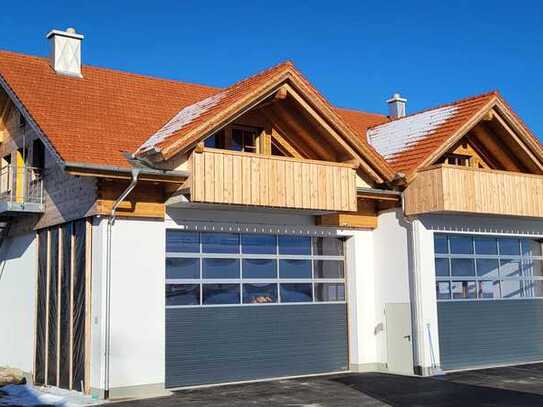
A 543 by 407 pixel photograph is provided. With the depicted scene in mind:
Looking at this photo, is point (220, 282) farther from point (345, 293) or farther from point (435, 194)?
point (435, 194)

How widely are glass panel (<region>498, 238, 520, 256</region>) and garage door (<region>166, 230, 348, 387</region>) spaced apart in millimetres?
4641

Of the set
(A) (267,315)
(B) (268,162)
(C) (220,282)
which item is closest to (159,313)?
(C) (220,282)

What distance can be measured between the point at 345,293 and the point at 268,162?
426 cm

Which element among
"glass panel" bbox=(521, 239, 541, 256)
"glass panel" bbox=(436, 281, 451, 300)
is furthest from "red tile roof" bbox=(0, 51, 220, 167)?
"glass panel" bbox=(521, 239, 541, 256)

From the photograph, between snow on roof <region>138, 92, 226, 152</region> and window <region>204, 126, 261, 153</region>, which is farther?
window <region>204, 126, 261, 153</region>

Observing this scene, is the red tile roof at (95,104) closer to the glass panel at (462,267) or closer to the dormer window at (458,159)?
the dormer window at (458,159)

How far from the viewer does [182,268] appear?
594 inches

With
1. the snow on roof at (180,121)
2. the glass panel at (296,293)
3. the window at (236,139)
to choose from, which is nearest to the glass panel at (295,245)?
the glass panel at (296,293)

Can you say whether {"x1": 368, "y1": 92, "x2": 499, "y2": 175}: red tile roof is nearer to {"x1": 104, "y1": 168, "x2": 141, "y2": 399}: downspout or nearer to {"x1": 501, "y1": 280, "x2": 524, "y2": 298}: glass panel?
{"x1": 501, "y1": 280, "x2": 524, "y2": 298}: glass panel

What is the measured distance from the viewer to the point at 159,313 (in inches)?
566

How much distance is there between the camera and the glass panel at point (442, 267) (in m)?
17.6

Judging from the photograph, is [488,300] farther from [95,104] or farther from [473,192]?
[95,104]

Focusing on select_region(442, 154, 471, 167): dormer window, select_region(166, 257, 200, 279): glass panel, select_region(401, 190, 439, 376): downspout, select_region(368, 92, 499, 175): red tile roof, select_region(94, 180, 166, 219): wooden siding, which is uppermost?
select_region(368, 92, 499, 175): red tile roof

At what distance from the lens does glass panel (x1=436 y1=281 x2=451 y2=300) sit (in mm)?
17427
